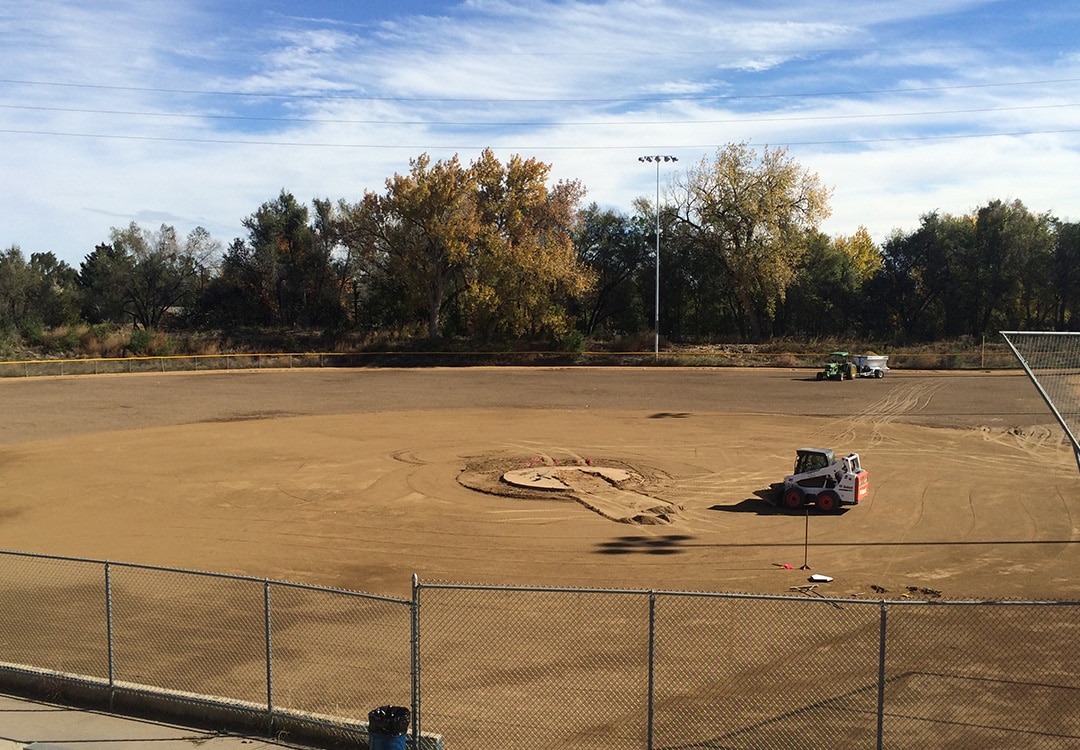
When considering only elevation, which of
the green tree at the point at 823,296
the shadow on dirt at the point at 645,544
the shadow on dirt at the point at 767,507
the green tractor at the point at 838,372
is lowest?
the shadow on dirt at the point at 645,544

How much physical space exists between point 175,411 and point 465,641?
112 feet

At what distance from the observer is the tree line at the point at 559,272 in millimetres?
71625

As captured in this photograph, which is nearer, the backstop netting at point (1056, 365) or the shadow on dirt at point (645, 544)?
the backstop netting at point (1056, 365)

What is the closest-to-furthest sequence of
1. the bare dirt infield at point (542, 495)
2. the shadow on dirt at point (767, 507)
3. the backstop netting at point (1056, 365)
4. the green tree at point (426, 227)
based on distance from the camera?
the backstop netting at point (1056, 365)
the bare dirt infield at point (542, 495)
the shadow on dirt at point (767, 507)
the green tree at point (426, 227)

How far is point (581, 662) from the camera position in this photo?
13.4 meters

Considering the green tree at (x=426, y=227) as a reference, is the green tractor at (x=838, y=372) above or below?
below

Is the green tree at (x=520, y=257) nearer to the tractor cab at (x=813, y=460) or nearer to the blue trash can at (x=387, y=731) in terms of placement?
the tractor cab at (x=813, y=460)

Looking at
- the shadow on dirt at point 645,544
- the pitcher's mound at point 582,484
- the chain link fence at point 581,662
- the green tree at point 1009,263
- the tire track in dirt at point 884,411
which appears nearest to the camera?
the chain link fence at point 581,662

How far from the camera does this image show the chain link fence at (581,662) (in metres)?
11.0

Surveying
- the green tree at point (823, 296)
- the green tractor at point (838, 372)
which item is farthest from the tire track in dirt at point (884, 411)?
the green tree at point (823, 296)

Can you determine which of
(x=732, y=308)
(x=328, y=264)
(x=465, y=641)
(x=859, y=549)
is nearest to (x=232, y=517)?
(x=465, y=641)

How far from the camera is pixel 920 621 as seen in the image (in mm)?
14750

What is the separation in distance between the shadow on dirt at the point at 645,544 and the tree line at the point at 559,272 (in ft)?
163

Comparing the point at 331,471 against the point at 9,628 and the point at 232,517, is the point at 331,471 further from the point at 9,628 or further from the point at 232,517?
the point at 9,628
